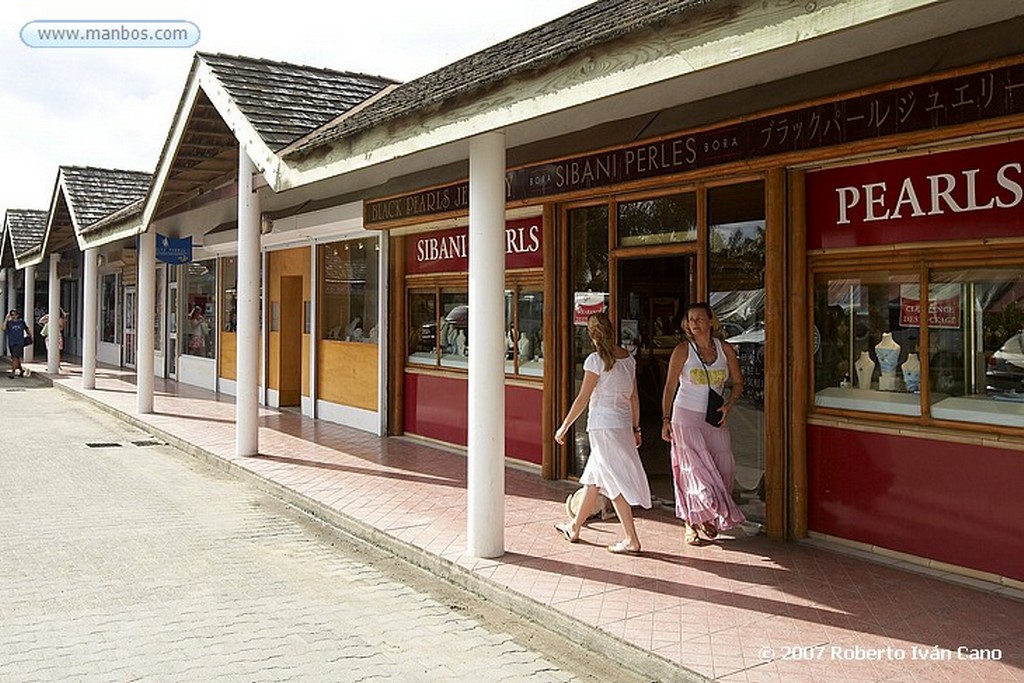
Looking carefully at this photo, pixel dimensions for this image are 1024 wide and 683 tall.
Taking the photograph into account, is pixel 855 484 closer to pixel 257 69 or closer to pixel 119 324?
pixel 257 69


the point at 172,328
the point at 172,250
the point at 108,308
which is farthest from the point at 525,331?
the point at 108,308

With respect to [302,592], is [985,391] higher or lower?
higher

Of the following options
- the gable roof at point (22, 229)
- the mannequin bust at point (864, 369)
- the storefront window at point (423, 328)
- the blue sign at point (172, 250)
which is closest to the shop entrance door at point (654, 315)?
the mannequin bust at point (864, 369)

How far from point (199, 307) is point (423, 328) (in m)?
9.59

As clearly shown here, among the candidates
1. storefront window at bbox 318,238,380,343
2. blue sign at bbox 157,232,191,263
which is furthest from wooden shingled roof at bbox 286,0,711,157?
blue sign at bbox 157,232,191,263

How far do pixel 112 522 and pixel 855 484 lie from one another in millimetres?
5910

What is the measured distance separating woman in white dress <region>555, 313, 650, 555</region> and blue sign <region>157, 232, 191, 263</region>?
439 inches

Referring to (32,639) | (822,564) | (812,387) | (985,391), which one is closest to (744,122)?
(812,387)

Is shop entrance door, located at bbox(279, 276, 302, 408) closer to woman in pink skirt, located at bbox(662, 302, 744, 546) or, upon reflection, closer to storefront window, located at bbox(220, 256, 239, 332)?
storefront window, located at bbox(220, 256, 239, 332)

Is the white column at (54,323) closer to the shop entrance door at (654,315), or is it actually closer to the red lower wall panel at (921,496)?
the shop entrance door at (654,315)

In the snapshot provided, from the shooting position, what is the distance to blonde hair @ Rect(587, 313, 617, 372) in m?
6.36

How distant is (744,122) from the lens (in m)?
6.51

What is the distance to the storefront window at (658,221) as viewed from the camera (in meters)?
7.37

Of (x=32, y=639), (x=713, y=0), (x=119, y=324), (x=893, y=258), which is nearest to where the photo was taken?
(x=713, y=0)
